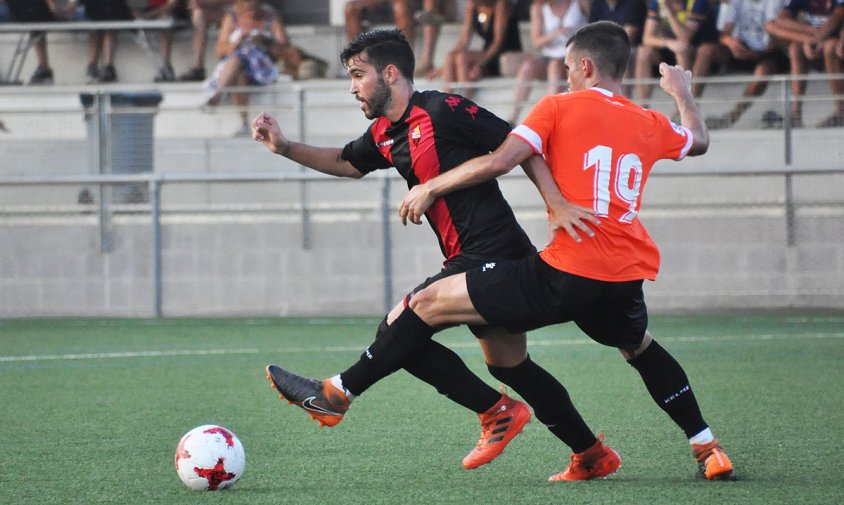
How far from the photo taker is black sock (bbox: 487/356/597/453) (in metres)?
4.88

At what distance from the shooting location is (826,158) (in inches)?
477

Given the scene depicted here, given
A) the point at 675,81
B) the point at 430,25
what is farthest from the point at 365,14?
the point at 675,81

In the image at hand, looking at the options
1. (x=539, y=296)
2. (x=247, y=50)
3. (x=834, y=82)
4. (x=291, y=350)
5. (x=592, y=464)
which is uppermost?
(x=247, y=50)

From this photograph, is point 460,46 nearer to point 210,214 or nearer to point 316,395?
point 210,214

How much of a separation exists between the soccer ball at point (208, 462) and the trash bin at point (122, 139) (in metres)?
9.05

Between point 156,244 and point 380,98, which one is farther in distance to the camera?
point 156,244

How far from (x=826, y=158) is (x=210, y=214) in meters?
6.28

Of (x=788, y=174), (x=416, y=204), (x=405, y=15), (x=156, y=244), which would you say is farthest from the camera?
(x=405, y=15)

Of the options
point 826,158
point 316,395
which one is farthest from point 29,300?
point 316,395

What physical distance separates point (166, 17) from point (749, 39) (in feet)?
23.6

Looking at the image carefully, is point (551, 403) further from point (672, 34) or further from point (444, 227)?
point (672, 34)

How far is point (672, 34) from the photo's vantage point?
13.4 m

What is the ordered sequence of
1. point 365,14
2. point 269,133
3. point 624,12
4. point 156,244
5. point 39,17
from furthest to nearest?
point 39,17, point 365,14, point 624,12, point 156,244, point 269,133

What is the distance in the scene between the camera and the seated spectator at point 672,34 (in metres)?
13.1
